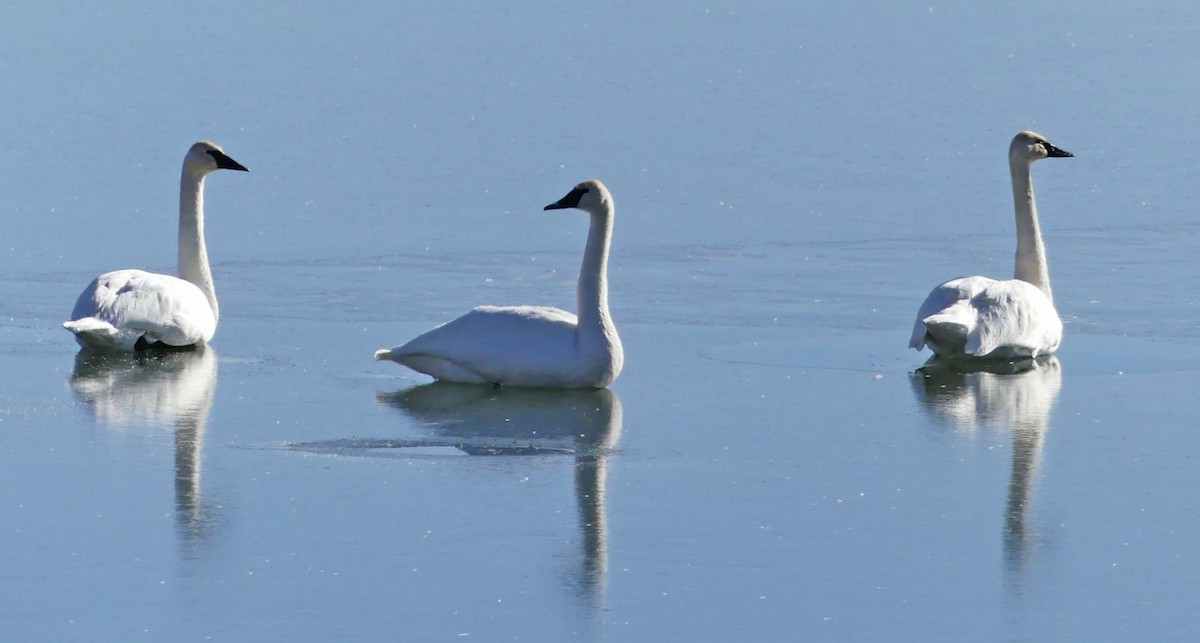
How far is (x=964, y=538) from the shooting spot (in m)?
5.75

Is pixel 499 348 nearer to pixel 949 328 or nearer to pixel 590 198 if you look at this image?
pixel 590 198

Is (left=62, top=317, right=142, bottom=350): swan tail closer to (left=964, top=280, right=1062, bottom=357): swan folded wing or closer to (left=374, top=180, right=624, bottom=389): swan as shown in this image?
(left=374, top=180, right=624, bottom=389): swan

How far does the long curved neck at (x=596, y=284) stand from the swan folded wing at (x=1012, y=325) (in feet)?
5.04

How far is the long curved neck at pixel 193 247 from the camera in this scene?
9414mm

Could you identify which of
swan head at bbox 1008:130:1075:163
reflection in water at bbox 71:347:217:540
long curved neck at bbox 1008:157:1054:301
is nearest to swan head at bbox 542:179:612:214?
reflection in water at bbox 71:347:217:540

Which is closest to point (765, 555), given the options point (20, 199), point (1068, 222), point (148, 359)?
point (148, 359)

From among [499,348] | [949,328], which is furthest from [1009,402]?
[499,348]

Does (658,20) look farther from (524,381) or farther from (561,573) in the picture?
(561,573)

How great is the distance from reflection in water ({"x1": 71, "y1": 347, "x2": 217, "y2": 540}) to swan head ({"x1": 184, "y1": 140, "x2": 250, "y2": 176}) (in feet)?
4.32

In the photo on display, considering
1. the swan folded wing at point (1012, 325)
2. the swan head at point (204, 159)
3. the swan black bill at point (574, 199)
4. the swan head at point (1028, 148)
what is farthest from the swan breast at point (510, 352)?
the swan head at point (1028, 148)

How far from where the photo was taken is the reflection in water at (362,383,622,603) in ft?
21.4

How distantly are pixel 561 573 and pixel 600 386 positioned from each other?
271 centimetres

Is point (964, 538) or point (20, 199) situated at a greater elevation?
point (20, 199)

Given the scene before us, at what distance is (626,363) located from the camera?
855cm
